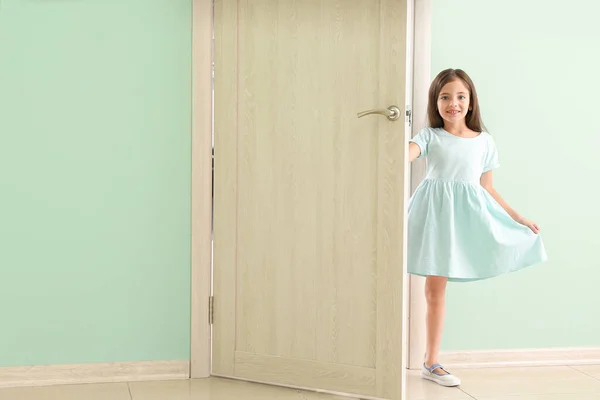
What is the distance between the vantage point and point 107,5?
301cm

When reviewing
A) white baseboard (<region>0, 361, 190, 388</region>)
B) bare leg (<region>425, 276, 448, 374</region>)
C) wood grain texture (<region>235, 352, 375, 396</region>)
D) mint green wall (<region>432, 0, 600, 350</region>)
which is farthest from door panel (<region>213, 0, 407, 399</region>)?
mint green wall (<region>432, 0, 600, 350</region>)

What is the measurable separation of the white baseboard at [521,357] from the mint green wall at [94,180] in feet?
3.72

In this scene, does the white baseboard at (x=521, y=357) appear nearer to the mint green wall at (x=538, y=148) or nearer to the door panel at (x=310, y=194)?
the mint green wall at (x=538, y=148)

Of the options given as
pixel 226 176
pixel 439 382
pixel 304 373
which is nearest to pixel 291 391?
pixel 304 373

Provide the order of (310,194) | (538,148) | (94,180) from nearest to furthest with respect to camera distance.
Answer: (310,194), (94,180), (538,148)

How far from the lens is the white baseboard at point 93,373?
2986mm

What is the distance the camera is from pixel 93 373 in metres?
3.06

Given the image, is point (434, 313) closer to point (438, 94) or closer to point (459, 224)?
point (459, 224)

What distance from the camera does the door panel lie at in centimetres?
279

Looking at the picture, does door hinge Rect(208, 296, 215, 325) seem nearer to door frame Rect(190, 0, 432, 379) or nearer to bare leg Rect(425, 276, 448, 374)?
door frame Rect(190, 0, 432, 379)

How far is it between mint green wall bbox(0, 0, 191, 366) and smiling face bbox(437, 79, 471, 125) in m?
0.98

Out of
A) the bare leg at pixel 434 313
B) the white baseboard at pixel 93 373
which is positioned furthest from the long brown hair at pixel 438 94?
the white baseboard at pixel 93 373

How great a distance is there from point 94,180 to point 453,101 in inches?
54.9

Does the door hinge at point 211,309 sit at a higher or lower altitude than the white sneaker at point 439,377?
higher
